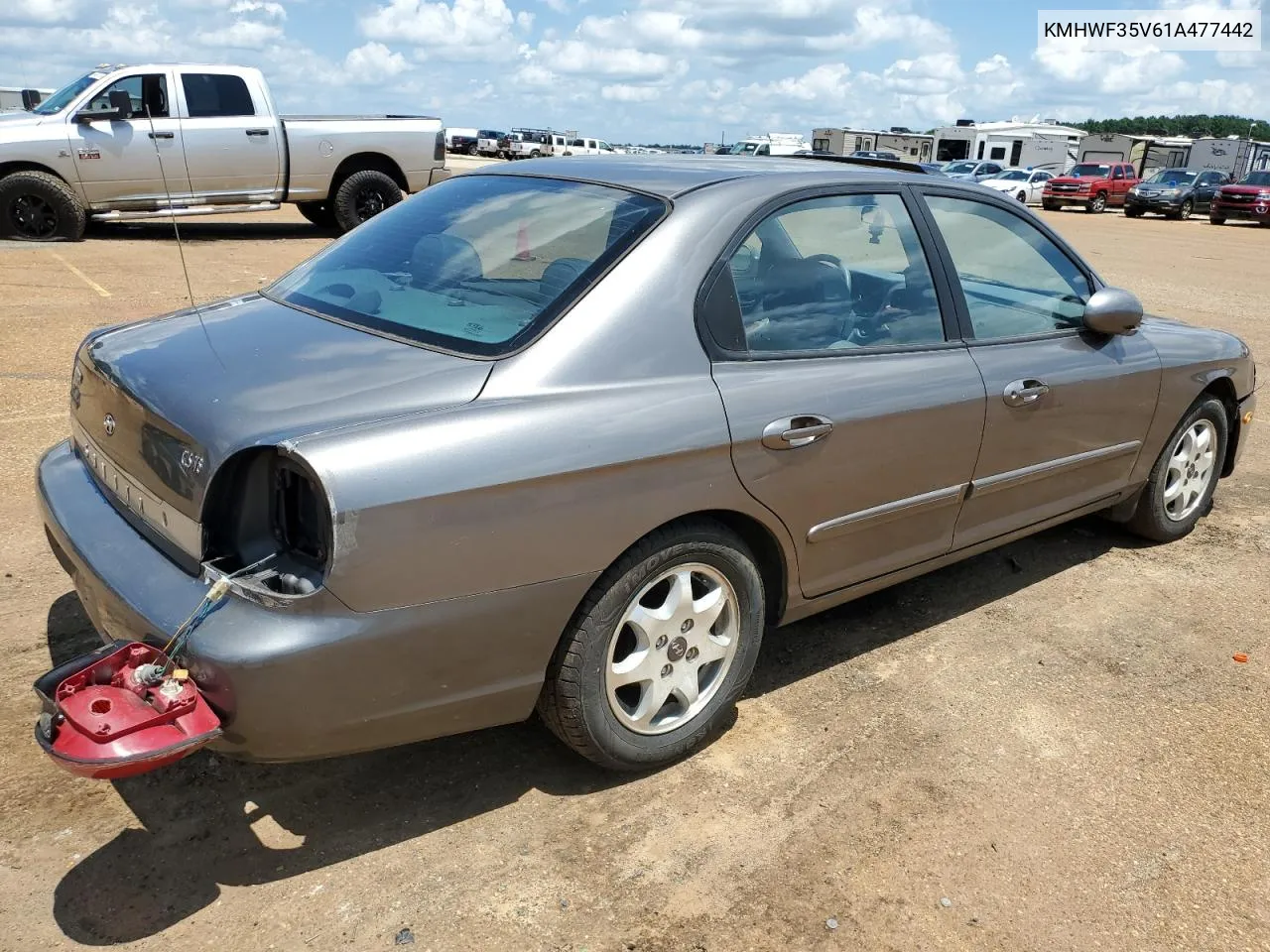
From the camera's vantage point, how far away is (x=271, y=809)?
269cm

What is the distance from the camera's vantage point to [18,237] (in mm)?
12234

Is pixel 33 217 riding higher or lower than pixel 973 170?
higher

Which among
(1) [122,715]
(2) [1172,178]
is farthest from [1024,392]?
(2) [1172,178]

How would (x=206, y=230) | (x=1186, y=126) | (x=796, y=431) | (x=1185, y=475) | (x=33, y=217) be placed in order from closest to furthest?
(x=796, y=431)
(x=1185, y=475)
(x=33, y=217)
(x=206, y=230)
(x=1186, y=126)

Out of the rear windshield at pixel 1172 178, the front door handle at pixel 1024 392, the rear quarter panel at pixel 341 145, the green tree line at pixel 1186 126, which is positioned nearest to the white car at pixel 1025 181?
the rear windshield at pixel 1172 178

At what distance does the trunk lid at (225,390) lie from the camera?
2.30 m

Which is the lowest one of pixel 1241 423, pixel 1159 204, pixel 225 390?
pixel 1159 204

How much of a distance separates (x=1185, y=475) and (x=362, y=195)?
11.8m

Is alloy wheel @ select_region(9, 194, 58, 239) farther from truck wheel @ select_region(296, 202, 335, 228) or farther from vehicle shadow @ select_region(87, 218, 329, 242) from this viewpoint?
truck wheel @ select_region(296, 202, 335, 228)

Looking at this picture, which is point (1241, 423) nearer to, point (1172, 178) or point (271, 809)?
point (271, 809)

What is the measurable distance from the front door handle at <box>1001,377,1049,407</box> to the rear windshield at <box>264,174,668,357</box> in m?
1.37

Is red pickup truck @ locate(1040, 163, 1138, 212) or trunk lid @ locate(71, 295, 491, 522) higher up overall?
trunk lid @ locate(71, 295, 491, 522)

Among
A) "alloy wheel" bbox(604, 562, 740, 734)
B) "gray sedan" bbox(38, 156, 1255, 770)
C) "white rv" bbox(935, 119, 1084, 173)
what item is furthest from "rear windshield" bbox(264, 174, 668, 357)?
"white rv" bbox(935, 119, 1084, 173)

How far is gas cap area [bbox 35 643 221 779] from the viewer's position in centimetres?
206
